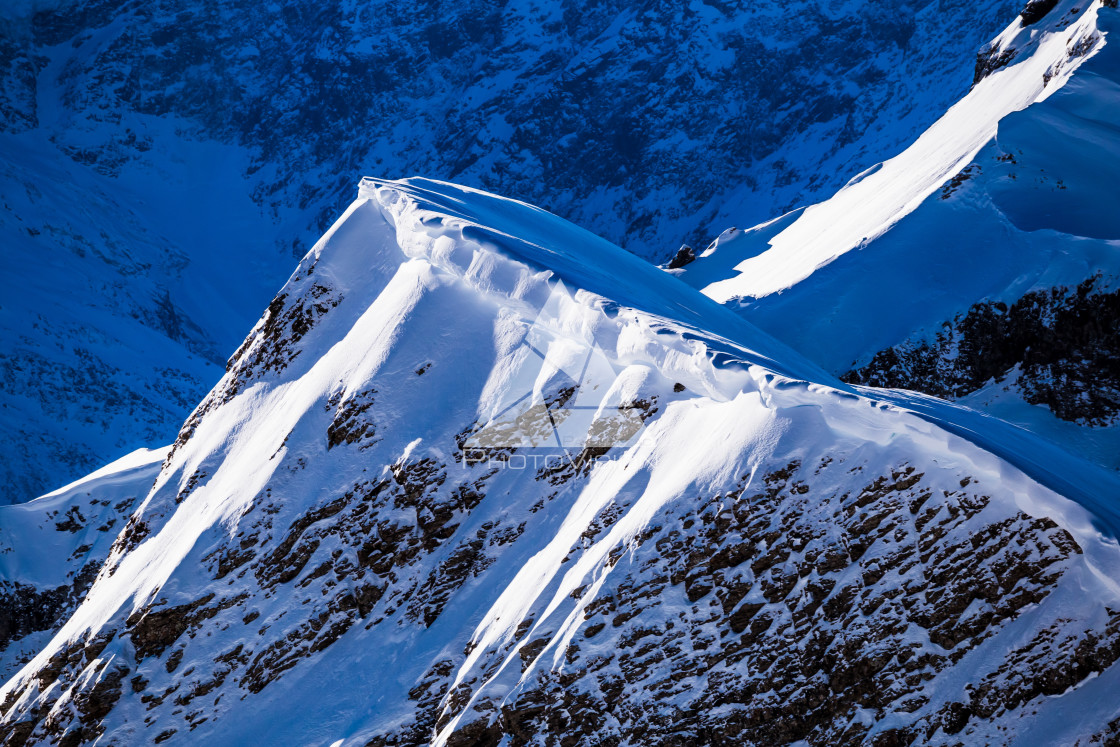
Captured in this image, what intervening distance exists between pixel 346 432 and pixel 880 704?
31.7 feet

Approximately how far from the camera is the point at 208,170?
10169cm

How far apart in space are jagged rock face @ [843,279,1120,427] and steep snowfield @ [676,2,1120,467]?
0.11 ft

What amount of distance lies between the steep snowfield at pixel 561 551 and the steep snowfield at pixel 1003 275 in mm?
8693

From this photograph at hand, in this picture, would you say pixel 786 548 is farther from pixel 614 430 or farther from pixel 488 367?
pixel 488 367

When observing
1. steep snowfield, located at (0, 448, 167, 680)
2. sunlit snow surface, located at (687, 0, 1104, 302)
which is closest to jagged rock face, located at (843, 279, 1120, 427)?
sunlit snow surface, located at (687, 0, 1104, 302)

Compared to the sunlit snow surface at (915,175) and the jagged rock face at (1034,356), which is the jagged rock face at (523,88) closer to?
the sunlit snow surface at (915,175)

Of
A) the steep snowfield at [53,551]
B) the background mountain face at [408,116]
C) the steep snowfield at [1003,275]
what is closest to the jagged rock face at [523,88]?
the background mountain face at [408,116]

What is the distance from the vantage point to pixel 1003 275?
86.0 feet

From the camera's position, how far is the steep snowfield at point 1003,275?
81.2 ft

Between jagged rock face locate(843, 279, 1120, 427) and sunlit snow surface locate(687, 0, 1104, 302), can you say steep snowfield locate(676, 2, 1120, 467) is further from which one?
sunlit snow surface locate(687, 0, 1104, 302)

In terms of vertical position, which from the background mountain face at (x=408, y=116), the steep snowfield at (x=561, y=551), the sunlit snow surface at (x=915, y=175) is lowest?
the steep snowfield at (x=561, y=551)

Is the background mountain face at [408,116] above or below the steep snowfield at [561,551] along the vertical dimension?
above

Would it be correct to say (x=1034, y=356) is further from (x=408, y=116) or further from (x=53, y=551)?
(x=408, y=116)

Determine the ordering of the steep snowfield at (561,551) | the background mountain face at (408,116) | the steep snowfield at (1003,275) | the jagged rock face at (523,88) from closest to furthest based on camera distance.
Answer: the steep snowfield at (561,551), the steep snowfield at (1003,275), the background mountain face at (408,116), the jagged rock face at (523,88)
